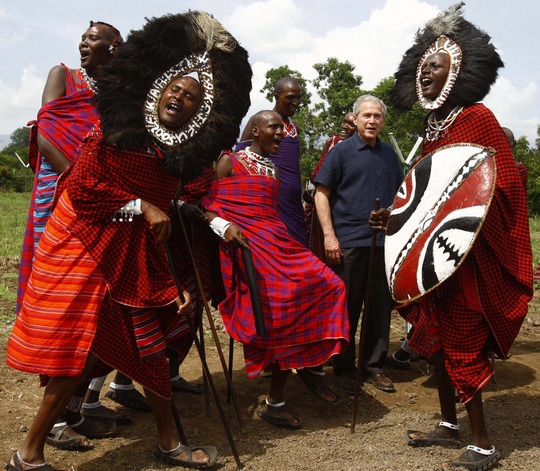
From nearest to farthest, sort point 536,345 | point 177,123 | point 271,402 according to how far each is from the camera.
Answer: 1. point 177,123
2. point 271,402
3. point 536,345

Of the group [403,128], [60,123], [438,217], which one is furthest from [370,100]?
[403,128]

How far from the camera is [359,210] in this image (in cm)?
500

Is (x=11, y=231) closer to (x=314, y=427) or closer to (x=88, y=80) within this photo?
(x=88, y=80)

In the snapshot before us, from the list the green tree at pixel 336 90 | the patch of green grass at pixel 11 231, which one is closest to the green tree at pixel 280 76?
the green tree at pixel 336 90

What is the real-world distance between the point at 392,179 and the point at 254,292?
5.72 feet

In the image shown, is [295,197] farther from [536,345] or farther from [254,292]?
[536,345]

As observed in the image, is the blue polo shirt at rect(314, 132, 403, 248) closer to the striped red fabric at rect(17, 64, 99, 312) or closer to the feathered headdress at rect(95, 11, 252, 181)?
the feathered headdress at rect(95, 11, 252, 181)

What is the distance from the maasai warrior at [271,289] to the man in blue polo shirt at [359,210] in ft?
2.37

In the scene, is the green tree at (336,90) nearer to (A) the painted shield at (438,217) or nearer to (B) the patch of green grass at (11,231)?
(B) the patch of green grass at (11,231)

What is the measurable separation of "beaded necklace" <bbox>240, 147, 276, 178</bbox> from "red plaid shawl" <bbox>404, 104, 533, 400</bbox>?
1434 mm

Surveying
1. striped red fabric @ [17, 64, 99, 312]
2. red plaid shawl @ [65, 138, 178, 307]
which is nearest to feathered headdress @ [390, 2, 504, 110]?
red plaid shawl @ [65, 138, 178, 307]

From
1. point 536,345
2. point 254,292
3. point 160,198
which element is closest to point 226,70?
point 160,198

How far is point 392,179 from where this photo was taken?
509cm

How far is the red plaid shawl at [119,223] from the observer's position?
10.6ft
